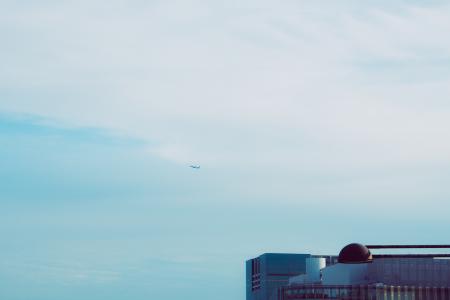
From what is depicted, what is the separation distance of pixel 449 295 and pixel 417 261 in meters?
11.1

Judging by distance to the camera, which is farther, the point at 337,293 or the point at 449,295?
the point at 337,293

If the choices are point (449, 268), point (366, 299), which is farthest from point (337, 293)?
point (449, 268)

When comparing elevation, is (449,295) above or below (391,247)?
below

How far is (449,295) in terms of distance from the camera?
599 feet

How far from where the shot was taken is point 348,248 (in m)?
184

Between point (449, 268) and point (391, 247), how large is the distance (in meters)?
15.2

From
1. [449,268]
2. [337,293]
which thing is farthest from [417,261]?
[337,293]

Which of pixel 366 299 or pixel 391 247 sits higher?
pixel 391 247

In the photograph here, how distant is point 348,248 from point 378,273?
11.6m

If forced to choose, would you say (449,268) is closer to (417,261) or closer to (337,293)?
(417,261)

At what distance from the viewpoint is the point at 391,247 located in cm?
19950

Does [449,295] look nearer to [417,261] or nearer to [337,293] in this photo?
[417,261]

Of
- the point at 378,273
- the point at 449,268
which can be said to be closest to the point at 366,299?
the point at 378,273

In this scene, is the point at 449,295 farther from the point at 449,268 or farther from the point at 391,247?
the point at 391,247
